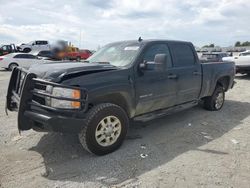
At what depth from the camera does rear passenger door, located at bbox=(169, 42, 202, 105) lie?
18.6 feet

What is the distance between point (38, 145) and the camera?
470 cm

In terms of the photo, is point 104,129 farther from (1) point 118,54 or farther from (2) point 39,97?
(1) point 118,54

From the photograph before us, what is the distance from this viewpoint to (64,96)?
3812mm

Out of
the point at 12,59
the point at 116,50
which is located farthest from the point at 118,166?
the point at 12,59

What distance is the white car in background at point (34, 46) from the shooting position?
33.6 metres

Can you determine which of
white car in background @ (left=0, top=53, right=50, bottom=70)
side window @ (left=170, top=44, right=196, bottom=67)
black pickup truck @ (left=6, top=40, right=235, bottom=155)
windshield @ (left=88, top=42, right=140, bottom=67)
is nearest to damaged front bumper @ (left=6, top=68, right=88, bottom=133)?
black pickup truck @ (left=6, top=40, right=235, bottom=155)

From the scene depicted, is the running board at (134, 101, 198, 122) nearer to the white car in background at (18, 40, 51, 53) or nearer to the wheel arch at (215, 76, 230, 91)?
the wheel arch at (215, 76, 230, 91)

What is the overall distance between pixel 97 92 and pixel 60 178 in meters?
1.28

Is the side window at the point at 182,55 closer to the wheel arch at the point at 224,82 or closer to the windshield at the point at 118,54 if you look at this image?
the windshield at the point at 118,54

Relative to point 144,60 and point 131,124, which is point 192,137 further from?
point 144,60

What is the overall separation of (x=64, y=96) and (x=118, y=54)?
175cm

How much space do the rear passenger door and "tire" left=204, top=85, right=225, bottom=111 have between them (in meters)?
0.85

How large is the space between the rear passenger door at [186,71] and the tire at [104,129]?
1715 mm

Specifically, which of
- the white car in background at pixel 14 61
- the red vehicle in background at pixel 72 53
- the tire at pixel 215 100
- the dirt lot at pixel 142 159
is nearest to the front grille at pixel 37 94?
the dirt lot at pixel 142 159
